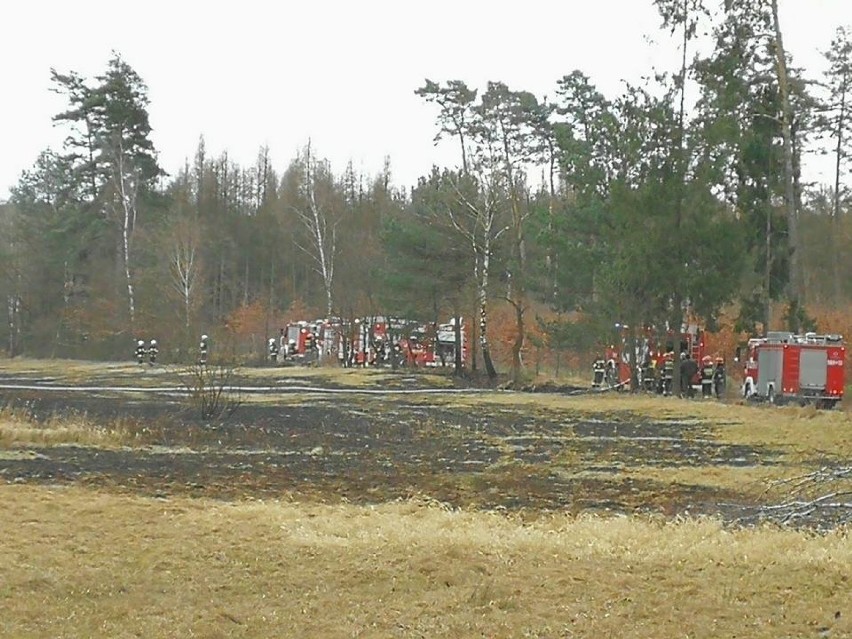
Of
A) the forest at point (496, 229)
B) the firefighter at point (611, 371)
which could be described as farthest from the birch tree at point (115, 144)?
the firefighter at point (611, 371)

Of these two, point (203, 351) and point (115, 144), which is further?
point (115, 144)

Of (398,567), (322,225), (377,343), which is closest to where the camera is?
(398,567)

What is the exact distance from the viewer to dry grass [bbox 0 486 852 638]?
594cm

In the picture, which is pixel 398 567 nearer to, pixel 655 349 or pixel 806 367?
pixel 806 367

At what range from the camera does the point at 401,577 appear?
6.77 m

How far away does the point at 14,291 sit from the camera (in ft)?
182

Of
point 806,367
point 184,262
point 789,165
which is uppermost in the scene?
point 789,165

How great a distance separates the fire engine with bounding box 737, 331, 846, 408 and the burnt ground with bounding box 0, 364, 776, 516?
613cm

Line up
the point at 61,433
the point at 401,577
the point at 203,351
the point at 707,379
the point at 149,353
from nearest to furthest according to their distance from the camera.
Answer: the point at 401,577
the point at 61,433
the point at 203,351
the point at 707,379
the point at 149,353

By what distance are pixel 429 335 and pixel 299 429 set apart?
81.6 feet

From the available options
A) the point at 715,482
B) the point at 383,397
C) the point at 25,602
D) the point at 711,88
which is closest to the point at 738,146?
the point at 711,88

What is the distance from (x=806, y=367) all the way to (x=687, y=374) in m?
4.77

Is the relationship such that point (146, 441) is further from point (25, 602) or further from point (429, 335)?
point (429, 335)

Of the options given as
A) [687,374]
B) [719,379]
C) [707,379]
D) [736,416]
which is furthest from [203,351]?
[719,379]
